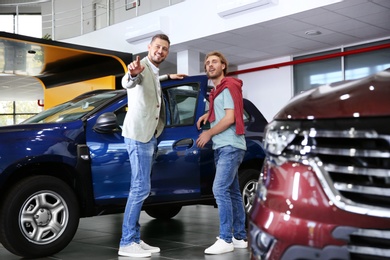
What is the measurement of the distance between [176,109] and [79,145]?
95cm

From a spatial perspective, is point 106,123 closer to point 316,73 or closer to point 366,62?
point 366,62

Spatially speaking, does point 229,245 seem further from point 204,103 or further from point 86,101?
point 86,101

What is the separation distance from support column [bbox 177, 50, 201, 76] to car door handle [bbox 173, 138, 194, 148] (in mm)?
7886

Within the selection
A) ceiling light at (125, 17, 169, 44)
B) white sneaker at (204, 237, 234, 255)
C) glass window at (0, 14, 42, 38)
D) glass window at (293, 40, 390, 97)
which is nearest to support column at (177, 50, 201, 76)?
ceiling light at (125, 17, 169, 44)

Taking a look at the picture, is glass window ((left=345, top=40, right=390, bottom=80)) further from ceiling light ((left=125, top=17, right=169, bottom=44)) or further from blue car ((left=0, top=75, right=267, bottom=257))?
blue car ((left=0, top=75, right=267, bottom=257))

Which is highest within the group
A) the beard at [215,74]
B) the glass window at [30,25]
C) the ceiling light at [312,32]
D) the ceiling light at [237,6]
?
the glass window at [30,25]

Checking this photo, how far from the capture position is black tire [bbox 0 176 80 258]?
11.8 feet

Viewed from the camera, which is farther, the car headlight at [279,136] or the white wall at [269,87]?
the white wall at [269,87]

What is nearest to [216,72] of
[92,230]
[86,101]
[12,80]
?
[86,101]

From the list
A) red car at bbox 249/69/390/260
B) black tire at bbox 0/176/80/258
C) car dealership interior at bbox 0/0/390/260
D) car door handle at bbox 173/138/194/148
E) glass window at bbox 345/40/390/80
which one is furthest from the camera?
glass window at bbox 345/40/390/80

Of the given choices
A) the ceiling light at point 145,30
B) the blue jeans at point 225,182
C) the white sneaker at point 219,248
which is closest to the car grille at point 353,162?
the blue jeans at point 225,182

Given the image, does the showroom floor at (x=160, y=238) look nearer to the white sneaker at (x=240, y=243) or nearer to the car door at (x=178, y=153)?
the white sneaker at (x=240, y=243)

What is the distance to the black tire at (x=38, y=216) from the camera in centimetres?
360

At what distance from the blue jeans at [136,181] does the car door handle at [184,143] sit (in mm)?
396
